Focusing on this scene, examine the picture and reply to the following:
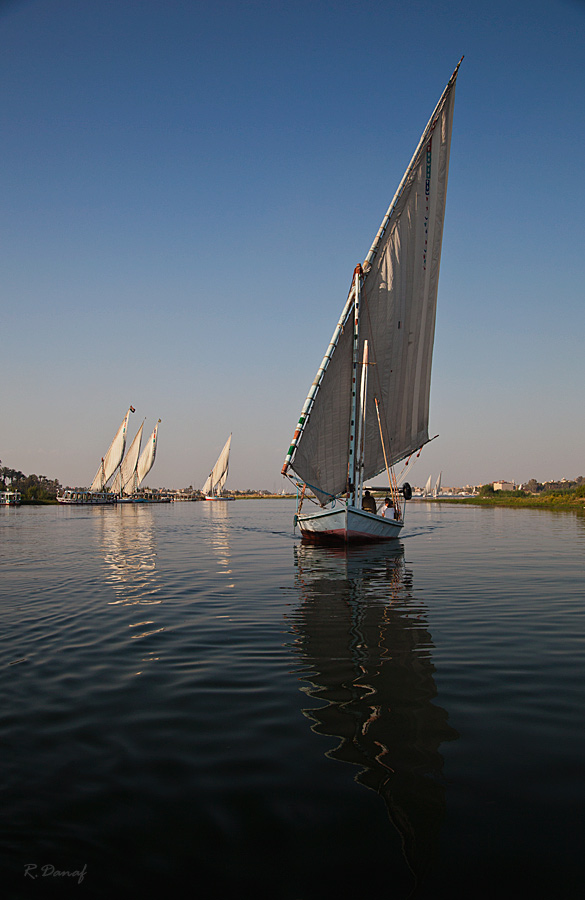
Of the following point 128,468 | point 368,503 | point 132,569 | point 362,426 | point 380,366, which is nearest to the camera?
point 132,569

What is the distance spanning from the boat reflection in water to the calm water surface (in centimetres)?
3

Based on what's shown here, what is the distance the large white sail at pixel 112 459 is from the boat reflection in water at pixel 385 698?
365 feet

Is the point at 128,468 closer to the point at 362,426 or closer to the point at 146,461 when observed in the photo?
the point at 146,461

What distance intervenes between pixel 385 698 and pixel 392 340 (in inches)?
983

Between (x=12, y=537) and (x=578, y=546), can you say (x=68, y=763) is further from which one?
(x=12, y=537)

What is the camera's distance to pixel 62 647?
29.6 ft

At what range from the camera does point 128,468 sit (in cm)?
13100

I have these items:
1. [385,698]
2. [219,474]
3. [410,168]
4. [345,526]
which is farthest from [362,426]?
[219,474]

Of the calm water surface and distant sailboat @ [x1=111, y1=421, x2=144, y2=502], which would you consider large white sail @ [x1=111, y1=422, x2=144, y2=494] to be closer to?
distant sailboat @ [x1=111, y1=421, x2=144, y2=502]

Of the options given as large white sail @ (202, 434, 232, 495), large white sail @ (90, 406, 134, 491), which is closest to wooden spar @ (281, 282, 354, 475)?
large white sail @ (90, 406, 134, 491)

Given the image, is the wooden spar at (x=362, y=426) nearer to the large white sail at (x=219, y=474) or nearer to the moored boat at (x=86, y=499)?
the moored boat at (x=86, y=499)

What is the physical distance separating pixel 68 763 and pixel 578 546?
29.4 m

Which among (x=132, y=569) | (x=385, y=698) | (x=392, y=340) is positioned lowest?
(x=132, y=569)

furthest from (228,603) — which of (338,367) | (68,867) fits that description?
(338,367)
